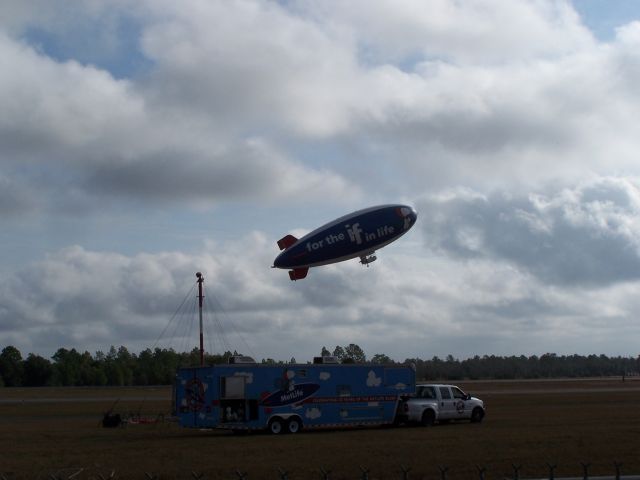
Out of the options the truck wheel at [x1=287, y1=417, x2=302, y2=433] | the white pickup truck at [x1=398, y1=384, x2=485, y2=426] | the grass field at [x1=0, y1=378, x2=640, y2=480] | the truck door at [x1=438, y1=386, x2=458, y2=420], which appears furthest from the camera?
the truck door at [x1=438, y1=386, x2=458, y2=420]

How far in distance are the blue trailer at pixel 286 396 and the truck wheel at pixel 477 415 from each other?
3.47 m

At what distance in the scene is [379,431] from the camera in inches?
1430

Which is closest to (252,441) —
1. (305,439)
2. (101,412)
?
(305,439)

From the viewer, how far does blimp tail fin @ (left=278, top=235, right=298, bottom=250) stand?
41188mm

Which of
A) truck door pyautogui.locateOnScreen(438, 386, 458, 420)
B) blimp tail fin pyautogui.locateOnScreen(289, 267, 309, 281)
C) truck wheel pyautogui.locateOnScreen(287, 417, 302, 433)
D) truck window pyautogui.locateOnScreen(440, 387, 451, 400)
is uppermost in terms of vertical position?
blimp tail fin pyautogui.locateOnScreen(289, 267, 309, 281)

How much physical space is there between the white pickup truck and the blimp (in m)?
6.64

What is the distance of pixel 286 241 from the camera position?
41.5 meters

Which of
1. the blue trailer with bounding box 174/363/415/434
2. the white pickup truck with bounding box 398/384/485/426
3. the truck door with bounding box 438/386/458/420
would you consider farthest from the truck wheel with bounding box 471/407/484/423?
the blue trailer with bounding box 174/363/415/434

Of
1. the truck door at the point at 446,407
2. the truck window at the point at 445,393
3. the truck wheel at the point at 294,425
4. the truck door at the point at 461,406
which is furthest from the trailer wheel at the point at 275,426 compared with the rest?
the truck door at the point at 461,406

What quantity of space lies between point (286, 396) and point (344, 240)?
7.74 meters

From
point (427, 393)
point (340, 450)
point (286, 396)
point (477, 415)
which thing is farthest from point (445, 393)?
point (340, 450)

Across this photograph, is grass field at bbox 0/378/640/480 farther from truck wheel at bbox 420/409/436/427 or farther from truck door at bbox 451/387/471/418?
truck wheel at bbox 420/409/436/427

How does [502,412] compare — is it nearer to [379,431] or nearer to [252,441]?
[379,431]

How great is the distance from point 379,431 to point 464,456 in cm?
1147
